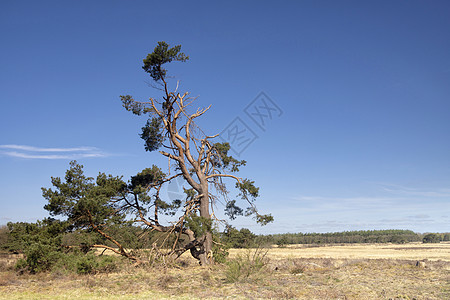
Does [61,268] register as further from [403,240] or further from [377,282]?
[403,240]

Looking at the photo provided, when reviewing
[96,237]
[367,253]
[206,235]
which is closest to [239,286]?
[206,235]

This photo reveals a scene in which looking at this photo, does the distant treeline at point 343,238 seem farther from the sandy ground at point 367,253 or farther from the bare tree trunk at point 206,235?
the bare tree trunk at point 206,235

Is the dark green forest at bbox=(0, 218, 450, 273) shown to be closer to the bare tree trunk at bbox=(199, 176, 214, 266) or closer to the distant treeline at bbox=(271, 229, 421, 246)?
the bare tree trunk at bbox=(199, 176, 214, 266)

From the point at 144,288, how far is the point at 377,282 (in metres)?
8.48

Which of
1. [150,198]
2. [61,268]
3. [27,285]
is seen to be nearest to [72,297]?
[27,285]

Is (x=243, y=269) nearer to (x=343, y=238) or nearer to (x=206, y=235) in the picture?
(x=206, y=235)

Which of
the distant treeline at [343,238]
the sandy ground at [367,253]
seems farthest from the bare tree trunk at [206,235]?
the distant treeline at [343,238]

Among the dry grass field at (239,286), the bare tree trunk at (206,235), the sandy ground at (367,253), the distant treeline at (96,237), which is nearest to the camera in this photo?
the dry grass field at (239,286)

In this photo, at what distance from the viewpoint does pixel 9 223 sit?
71.3 ft

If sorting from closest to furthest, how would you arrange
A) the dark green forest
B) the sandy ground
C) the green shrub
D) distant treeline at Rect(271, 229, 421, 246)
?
the green shrub < the dark green forest < the sandy ground < distant treeline at Rect(271, 229, 421, 246)

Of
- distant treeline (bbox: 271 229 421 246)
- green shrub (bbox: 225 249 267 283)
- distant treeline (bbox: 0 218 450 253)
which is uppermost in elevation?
distant treeline (bbox: 0 218 450 253)

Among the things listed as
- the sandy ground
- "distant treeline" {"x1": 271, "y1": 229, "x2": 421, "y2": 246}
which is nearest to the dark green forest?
the sandy ground

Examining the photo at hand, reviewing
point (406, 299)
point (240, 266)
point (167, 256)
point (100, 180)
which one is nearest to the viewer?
point (406, 299)

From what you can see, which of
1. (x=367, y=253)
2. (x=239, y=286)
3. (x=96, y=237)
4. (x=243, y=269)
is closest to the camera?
(x=239, y=286)
